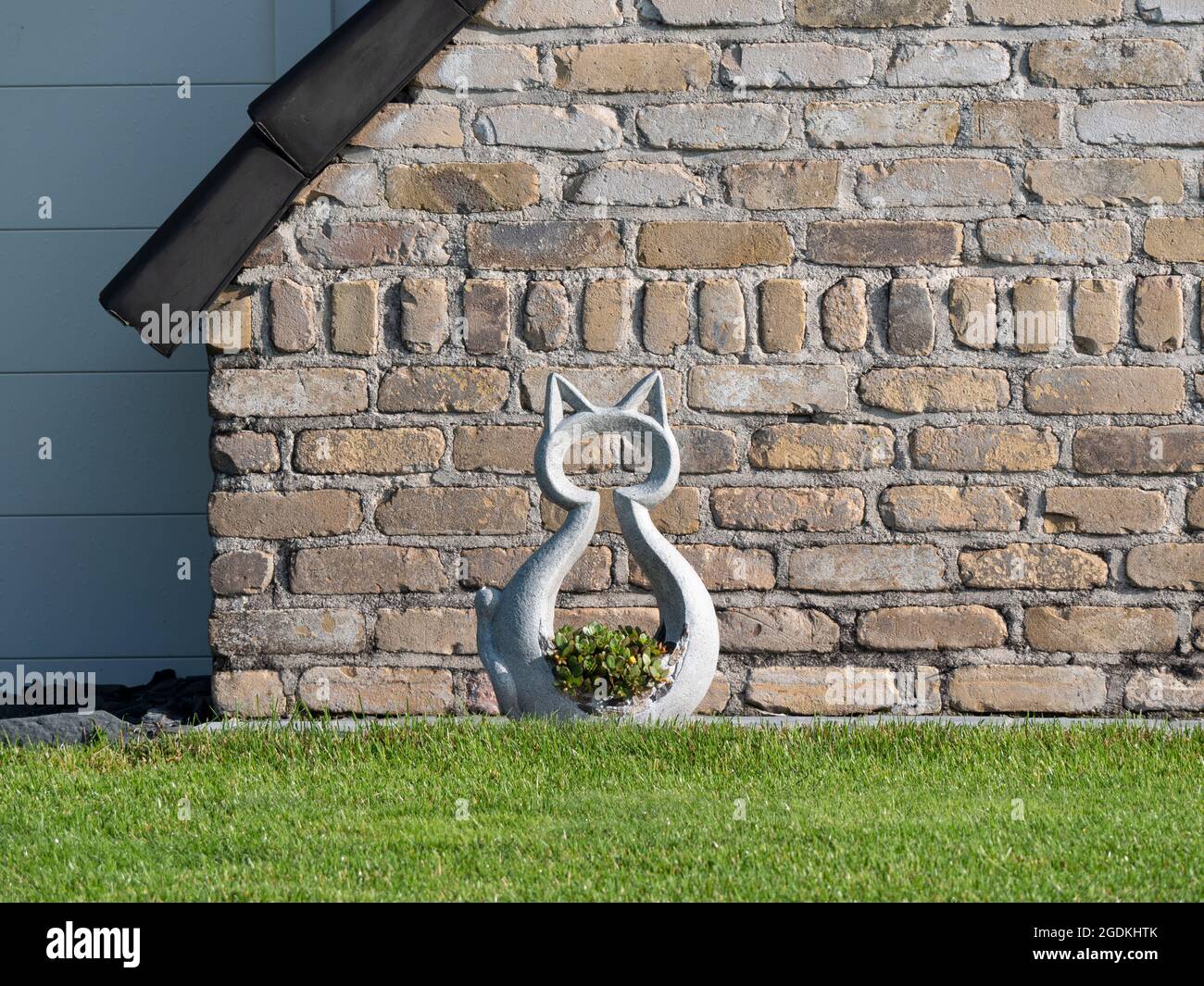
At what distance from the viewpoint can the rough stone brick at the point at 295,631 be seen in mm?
4184

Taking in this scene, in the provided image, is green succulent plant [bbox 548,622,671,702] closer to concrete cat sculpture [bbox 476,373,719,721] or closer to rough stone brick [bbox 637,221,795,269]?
concrete cat sculpture [bbox 476,373,719,721]

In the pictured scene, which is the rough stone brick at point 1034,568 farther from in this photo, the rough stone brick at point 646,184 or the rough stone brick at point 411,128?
the rough stone brick at point 411,128

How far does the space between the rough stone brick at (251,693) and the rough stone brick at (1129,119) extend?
2.96 m

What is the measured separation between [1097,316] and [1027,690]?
114cm

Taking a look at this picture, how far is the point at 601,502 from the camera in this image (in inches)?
167

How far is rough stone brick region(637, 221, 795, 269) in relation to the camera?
13.7 ft

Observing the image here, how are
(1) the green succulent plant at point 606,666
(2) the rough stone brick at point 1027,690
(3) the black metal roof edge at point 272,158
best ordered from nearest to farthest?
(1) the green succulent plant at point 606,666 → (3) the black metal roof edge at point 272,158 → (2) the rough stone brick at point 1027,690

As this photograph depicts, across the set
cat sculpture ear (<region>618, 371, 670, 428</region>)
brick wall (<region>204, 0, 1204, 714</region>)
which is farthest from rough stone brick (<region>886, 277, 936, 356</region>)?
cat sculpture ear (<region>618, 371, 670, 428</region>)

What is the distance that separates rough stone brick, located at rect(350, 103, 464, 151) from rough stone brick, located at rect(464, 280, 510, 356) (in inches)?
18.0

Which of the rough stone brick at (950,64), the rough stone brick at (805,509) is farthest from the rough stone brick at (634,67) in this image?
the rough stone brick at (805,509)

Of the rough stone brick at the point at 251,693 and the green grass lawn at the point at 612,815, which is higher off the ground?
the rough stone brick at the point at 251,693

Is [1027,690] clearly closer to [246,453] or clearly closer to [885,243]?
[885,243]

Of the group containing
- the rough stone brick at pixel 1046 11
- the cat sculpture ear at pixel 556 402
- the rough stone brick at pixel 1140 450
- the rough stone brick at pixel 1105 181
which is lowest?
the rough stone brick at pixel 1140 450

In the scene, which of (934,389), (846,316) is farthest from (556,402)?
(934,389)
